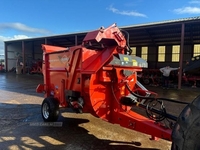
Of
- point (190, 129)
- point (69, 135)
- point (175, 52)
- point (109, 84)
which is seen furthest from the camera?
point (175, 52)

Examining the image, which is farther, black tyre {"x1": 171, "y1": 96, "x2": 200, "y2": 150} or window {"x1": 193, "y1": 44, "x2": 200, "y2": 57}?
window {"x1": 193, "y1": 44, "x2": 200, "y2": 57}

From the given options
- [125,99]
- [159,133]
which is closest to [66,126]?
[125,99]

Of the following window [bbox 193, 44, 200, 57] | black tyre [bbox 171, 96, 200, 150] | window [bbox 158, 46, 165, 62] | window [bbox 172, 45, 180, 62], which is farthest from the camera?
window [bbox 158, 46, 165, 62]

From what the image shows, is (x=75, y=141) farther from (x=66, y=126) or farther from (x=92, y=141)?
(x=66, y=126)

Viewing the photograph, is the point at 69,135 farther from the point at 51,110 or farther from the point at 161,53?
the point at 161,53

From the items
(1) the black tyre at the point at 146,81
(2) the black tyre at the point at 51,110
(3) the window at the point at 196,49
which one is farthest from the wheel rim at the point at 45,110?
(3) the window at the point at 196,49

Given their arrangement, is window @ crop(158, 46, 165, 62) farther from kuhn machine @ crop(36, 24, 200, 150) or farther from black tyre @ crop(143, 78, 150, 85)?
kuhn machine @ crop(36, 24, 200, 150)

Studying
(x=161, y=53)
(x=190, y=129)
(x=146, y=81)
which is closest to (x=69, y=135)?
(x=190, y=129)

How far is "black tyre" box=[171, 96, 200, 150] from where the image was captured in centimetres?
175

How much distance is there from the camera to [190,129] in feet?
5.83

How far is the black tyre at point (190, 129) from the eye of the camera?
5.73 ft

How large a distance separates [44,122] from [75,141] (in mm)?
1480

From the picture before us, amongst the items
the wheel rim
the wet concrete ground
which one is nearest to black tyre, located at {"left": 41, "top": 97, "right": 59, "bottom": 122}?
the wheel rim

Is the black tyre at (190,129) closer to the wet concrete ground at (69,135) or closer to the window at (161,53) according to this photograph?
the wet concrete ground at (69,135)
